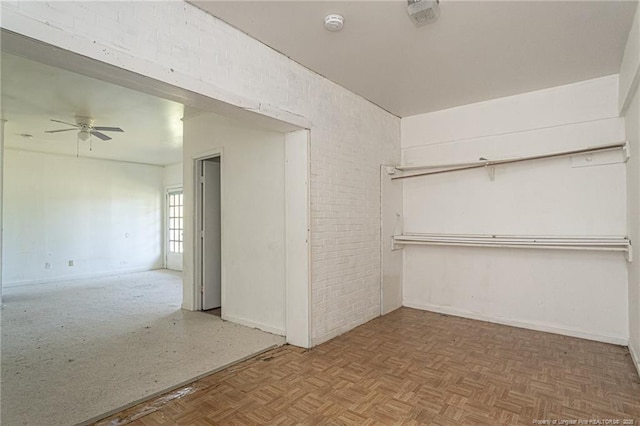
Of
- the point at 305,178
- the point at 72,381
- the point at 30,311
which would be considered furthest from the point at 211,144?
the point at 30,311

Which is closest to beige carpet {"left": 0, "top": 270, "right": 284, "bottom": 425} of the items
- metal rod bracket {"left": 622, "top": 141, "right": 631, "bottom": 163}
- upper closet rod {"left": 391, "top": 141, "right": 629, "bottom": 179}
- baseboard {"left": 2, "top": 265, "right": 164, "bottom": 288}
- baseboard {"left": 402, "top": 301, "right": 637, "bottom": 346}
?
baseboard {"left": 2, "top": 265, "right": 164, "bottom": 288}

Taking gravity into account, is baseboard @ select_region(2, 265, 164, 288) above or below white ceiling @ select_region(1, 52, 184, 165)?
below

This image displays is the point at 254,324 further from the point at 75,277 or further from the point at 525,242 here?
the point at 75,277

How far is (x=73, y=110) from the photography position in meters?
4.57

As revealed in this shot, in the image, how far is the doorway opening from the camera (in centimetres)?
477

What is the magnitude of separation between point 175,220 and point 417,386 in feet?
26.3

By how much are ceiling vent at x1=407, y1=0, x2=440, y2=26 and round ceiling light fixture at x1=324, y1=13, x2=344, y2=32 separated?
498 mm

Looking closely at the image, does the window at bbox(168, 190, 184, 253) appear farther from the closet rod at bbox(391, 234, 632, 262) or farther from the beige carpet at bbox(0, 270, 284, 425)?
the closet rod at bbox(391, 234, 632, 262)

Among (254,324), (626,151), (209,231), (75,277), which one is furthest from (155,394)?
(75,277)

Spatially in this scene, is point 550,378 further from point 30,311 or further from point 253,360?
point 30,311

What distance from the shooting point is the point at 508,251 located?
13.3ft

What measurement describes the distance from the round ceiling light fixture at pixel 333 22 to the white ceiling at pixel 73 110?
257 centimetres

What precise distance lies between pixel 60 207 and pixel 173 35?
277 inches

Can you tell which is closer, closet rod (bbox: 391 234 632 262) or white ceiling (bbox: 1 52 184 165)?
closet rod (bbox: 391 234 632 262)
